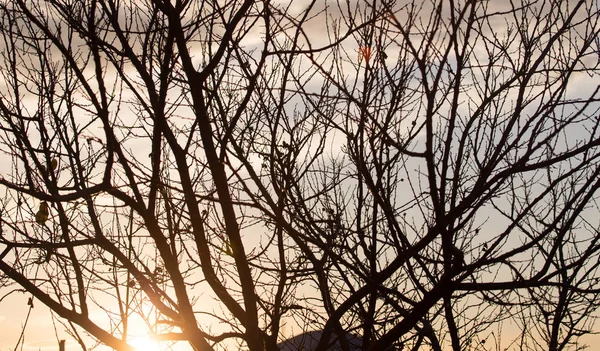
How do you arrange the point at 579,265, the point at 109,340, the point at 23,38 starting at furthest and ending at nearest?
1. the point at 23,38
2. the point at 109,340
3. the point at 579,265

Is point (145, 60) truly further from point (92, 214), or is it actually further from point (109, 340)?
point (109, 340)

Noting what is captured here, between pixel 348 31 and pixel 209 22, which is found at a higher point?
pixel 209 22

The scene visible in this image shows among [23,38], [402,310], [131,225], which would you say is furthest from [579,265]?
[23,38]

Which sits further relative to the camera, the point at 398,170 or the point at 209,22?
the point at 398,170

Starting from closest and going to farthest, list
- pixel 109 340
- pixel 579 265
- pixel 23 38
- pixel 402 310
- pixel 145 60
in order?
1. pixel 579 265
2. pixel 402 310
3. pixel 109 340
4. pixel 145 60
5. pixel 23 38

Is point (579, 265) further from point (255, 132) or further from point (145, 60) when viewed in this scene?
point (145, 60)

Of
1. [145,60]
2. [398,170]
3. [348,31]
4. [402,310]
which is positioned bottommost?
[402,310]

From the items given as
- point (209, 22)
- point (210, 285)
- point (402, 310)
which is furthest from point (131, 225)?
point (402, 310)

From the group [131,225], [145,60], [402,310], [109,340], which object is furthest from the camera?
[131,225]

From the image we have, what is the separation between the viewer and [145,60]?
4.97 m

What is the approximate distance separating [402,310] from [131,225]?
114 inches

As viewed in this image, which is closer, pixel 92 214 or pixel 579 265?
pixel 579 265

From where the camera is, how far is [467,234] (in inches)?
240

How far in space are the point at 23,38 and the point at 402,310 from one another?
11.8 ft
